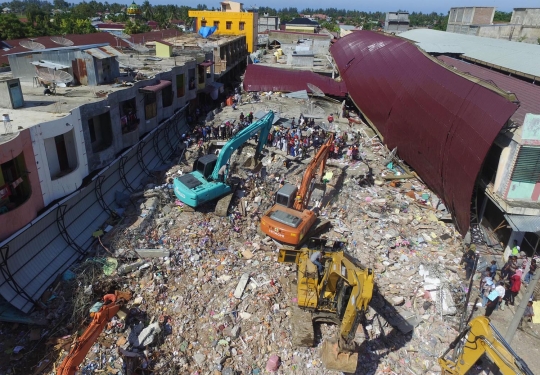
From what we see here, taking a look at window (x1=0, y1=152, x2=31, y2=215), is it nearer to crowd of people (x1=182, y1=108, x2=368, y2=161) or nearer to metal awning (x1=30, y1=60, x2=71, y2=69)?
metal awning (x1=30, y1=60, x2=71, y2=69)

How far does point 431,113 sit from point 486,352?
41.0 feet

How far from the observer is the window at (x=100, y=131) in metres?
15.6

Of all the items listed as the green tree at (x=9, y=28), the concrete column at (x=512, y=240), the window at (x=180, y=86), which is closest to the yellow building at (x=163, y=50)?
the window at (x=180, y=86)

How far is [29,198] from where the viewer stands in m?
11.2

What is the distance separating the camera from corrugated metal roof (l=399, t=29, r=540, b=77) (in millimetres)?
24173

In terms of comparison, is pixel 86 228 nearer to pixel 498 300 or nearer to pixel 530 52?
pixel 498 300

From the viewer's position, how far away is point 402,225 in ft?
48.9

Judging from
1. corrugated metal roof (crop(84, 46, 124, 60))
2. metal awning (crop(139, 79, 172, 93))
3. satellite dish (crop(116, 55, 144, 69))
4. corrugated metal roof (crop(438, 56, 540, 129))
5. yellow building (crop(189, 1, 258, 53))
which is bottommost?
metal awning (crop(139, 79, 172, 93))

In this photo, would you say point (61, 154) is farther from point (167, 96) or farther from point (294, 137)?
point (294, 137)

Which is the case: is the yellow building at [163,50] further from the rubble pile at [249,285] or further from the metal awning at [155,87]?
the rubble pile at [249,285]

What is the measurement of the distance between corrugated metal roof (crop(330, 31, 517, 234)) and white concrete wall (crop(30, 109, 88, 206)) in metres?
13.5

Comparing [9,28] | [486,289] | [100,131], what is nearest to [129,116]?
[100,131]

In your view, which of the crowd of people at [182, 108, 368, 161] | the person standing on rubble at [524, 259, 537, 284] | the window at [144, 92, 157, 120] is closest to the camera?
the person standing on rubble at [524, 259, 537, 284]

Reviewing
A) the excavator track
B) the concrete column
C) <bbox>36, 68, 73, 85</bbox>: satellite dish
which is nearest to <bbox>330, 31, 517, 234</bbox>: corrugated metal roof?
the concrete column
